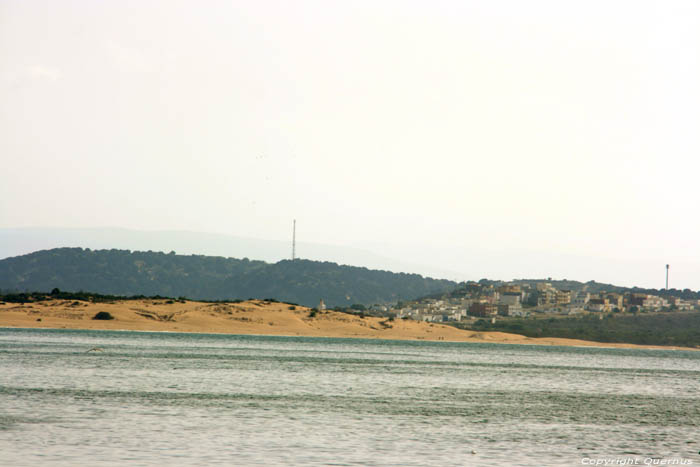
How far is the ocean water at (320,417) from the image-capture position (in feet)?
79.9

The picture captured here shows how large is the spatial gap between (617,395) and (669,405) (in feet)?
16.9

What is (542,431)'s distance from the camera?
31.4m

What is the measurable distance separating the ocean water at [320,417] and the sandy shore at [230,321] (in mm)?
82470

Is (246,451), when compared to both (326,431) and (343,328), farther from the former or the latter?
(343,328)

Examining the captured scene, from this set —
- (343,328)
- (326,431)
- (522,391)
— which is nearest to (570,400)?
(522,391)

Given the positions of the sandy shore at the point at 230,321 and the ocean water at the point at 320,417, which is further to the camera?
the sandy shore at the point at 230,321

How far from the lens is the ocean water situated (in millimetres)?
24344

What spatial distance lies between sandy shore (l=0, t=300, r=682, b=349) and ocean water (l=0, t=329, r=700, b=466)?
271 ft

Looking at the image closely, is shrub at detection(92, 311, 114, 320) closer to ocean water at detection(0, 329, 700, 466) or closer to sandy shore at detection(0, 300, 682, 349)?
sandy shore at detection(0, 300, 682, 349)

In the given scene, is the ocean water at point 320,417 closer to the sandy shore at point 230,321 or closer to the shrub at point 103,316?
the sandy shore at point 230,321

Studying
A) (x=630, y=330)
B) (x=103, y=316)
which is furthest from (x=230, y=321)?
(x=630, y=330)

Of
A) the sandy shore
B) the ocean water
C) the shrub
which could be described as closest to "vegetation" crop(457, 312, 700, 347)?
the sandy shore

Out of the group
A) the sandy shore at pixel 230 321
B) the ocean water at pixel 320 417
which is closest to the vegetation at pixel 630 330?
the sandy shore at pixel 230 321

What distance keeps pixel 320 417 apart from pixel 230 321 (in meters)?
124
